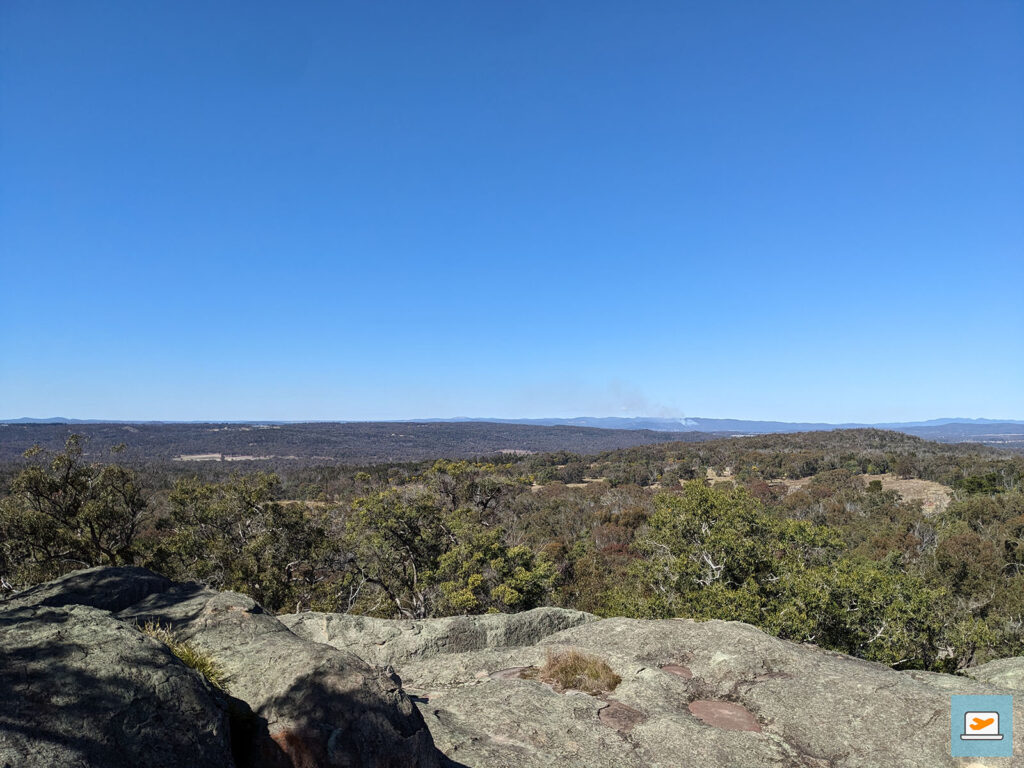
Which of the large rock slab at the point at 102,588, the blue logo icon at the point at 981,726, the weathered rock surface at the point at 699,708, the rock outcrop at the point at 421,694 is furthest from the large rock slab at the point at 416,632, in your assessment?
the blue logo icon at the point at 981,726

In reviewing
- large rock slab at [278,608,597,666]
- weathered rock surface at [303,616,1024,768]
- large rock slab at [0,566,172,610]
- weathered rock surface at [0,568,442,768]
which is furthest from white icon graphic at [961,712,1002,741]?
large rock slab at [0,566,172,610]

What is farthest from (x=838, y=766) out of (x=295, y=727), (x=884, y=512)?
(x=884, y=512)

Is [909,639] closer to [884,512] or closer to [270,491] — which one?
[270,491]

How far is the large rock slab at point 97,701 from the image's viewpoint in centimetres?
382

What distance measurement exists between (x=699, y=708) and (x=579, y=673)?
2096 millimetres

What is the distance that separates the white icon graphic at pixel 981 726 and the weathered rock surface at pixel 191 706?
24.9 ft

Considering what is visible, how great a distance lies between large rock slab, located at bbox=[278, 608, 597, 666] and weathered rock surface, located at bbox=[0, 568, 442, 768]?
538 centimetres

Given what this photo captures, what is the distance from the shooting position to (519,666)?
1027 centimetres

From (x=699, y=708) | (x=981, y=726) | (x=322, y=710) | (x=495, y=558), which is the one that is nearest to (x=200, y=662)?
(x=322, y=710)

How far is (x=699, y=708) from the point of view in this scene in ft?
28.7

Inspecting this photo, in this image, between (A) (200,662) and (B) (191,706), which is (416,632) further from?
(B) (191,706)

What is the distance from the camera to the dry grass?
9.22m

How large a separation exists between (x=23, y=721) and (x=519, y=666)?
811cm

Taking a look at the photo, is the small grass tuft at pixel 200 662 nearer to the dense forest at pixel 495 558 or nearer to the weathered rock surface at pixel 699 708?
the weathered rock surface at pixel 699 708
